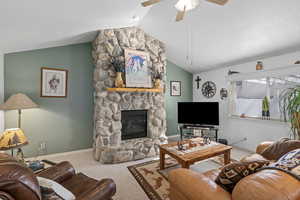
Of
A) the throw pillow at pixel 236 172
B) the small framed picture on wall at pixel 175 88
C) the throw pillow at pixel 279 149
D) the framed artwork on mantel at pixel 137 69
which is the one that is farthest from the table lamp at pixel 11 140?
the small framed picture on wall at pixel 175 88

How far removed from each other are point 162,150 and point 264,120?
250 centimetres

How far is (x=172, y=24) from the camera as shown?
3.09 meters

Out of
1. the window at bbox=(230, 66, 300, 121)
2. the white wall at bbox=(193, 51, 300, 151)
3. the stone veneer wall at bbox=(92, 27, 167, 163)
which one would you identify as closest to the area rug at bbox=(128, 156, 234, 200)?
the stone veneer wall at bbox=(92, 27, 167, 163)

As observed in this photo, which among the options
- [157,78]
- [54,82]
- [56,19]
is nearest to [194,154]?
[157,78]

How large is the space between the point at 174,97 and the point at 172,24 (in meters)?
2.37

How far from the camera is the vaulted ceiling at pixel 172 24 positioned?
204cm

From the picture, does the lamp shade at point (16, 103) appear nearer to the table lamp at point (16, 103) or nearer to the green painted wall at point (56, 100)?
the table lamp at point (16, 103)

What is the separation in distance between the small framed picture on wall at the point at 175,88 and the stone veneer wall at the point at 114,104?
142cm

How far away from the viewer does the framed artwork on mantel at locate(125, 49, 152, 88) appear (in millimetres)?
3369

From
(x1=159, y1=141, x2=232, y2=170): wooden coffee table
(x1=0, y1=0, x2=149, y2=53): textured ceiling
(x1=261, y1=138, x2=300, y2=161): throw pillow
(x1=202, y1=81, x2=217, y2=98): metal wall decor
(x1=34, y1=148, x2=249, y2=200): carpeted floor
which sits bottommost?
(x1=34, y1=148, x2=249, y2=200): carpeted floor

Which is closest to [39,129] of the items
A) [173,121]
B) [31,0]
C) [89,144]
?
[89,144]

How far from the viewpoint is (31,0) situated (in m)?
1.70

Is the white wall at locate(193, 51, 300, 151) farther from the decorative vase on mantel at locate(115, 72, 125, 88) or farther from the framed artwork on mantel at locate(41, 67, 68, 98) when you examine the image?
the framed artwork on mantel at locate(41, 67, 68, 98)

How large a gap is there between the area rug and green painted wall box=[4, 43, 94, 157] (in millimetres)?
1688
